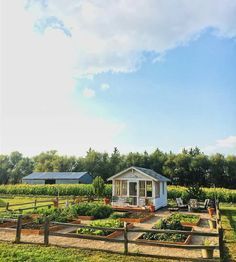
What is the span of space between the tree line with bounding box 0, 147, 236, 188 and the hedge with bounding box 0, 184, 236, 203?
1533cm

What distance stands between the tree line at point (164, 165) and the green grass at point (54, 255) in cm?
4356

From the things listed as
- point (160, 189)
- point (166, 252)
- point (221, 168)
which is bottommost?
point (166, 252)

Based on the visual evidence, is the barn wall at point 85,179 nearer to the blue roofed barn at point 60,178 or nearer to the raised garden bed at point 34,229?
the blue roofed barn at point 60,178

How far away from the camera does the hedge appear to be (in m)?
35.9

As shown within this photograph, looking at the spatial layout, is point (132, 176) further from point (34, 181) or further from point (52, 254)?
point (34, 181)

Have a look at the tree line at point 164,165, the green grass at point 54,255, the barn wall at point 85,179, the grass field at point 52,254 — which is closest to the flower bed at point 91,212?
the grass field at point 52,254

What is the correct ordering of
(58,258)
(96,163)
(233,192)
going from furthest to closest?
(96,163)
(233,192)
(58,258)

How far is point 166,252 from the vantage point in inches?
424

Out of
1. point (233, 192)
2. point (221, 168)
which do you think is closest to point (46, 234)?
point (233, 192)

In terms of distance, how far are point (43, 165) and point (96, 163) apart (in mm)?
21109

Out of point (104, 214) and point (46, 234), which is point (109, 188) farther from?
point (46, 234)

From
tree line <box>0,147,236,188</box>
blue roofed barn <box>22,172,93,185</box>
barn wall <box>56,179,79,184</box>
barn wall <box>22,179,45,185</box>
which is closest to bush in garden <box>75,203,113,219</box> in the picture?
tree line <box>0,147,236,188</box>

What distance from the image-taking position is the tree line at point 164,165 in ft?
204

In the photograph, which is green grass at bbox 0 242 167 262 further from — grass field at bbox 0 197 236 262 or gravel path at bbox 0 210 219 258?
gravel path at bbox 0 210 219 258
